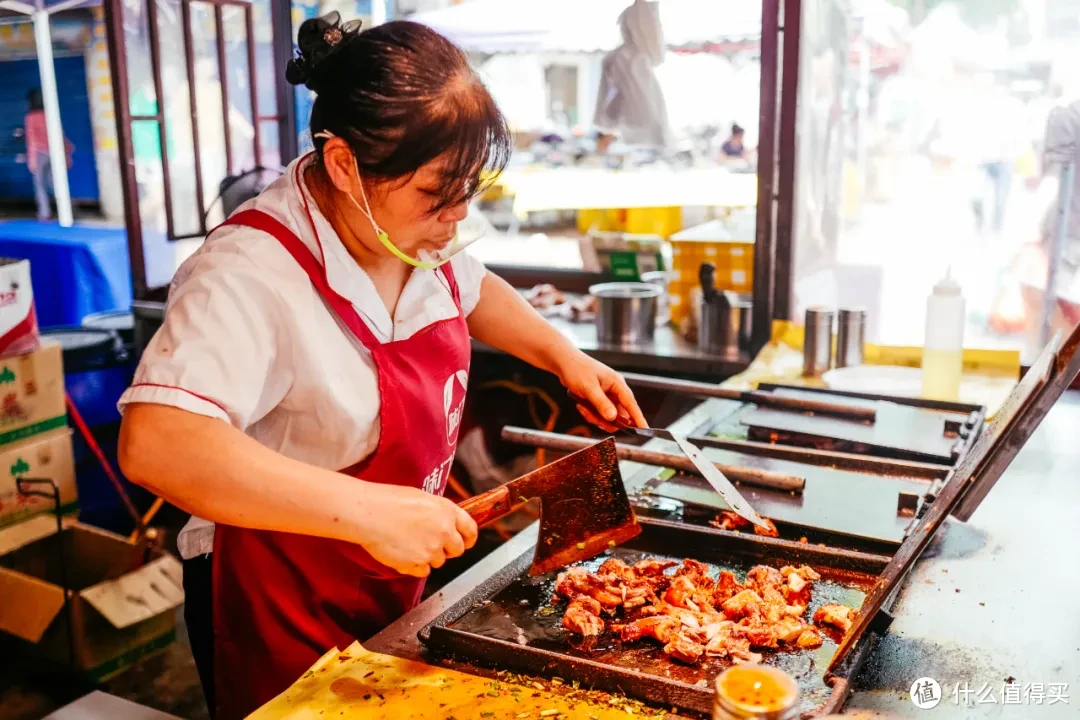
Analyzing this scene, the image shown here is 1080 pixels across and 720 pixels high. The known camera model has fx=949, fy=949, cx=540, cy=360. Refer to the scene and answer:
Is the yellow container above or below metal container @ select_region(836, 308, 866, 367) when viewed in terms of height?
above

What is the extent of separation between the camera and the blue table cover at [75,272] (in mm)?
7109

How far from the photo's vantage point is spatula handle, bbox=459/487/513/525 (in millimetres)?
1535

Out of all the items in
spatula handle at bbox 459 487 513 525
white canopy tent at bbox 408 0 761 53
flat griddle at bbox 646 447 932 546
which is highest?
white canopy tent at bbox 408 0 761 53

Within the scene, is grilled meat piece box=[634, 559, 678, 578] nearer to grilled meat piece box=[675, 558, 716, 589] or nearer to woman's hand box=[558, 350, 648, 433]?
grilled meat piece box=[675, 558, 716, 589]

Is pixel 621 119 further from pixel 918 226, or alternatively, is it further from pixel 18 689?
pixel 18 689

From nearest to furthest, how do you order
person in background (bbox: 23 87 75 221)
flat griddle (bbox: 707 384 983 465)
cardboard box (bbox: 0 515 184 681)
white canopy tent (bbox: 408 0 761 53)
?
flat griddle (bbox: 707 384 983 465), cardboard box (bbox: 0 515 184 681), white canopy tent (bbox: 408 0 761 53), person in background (bbox: 23 87 75 221)

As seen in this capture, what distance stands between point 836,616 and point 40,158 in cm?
1006

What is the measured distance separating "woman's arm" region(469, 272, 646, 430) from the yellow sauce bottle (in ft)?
4.05

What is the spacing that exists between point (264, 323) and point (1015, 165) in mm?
3202

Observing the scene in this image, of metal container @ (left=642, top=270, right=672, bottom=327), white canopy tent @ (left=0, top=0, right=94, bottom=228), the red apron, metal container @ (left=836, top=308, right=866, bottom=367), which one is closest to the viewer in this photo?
the red apron

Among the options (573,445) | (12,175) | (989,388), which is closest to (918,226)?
(989,388)

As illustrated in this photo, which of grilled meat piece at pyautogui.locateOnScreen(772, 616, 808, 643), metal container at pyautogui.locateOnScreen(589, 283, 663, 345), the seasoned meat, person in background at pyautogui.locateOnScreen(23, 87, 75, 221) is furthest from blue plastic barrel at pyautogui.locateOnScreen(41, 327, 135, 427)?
person in background at pyautogui.locateOnScreen(23, 87, 75, 221)

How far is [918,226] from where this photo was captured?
155 inches

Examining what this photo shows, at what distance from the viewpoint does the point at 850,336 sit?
3.22m
